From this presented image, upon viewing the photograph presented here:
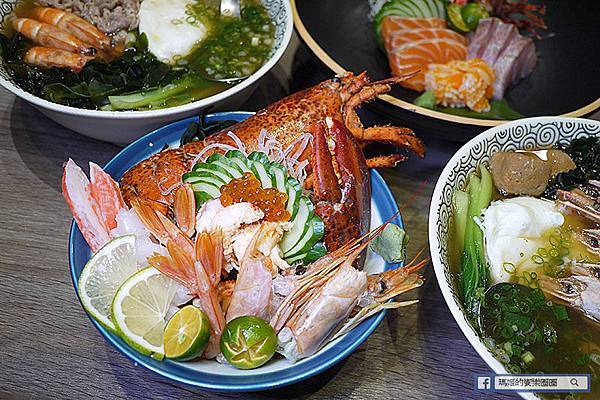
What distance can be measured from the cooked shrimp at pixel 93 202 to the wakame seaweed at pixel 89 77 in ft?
1.63

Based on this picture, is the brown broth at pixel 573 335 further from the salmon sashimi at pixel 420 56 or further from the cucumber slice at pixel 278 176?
the salmon sashimi at pixel 420 56

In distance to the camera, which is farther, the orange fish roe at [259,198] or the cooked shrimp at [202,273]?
the orange fish roe at [259,198]

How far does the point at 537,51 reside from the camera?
106 inches

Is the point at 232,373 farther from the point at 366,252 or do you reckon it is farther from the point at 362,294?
the point at 366,252

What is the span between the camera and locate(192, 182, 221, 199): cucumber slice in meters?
1.65

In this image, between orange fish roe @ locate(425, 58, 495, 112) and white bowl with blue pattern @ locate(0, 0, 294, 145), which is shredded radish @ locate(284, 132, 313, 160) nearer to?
white bowl with blue pattern @ locate(0, 0, 294, 145)

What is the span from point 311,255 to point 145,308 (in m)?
0.46

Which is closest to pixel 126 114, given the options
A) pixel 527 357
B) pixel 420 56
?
pixel 420 56

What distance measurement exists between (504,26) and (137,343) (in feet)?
6.81

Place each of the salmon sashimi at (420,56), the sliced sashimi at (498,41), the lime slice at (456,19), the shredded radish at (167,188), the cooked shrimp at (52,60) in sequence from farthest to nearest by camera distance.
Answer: the lime slice at (456,19), the sliced sashimi at (498,41), the salmon sashimi at (420,56), the cooked shrimp at (52,60), the shredded radish at (167,188)

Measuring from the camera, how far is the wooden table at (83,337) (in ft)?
5.42

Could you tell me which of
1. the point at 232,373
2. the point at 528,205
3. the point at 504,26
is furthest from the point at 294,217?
the point at 504,26

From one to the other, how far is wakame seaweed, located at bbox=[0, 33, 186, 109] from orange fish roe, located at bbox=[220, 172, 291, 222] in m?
0.78

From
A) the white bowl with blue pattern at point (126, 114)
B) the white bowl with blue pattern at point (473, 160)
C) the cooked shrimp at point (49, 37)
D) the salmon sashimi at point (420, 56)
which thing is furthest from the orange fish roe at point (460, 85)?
the cooked shrimp at point (49, 37)
